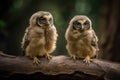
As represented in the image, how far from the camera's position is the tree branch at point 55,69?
17.9 feet

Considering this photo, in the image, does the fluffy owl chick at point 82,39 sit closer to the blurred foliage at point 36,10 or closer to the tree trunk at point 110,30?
the tree trunk at point 110,30

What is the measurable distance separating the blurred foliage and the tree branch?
3.49m

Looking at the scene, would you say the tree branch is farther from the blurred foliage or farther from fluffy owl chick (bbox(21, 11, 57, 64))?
the blurred foliage

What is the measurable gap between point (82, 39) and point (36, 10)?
352 centimetres

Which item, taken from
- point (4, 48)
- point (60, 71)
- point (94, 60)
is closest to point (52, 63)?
point (60, 71)

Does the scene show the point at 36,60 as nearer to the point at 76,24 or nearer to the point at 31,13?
the point at 76,24

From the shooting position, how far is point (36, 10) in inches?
365

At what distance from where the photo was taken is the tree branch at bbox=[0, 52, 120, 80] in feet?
17.9

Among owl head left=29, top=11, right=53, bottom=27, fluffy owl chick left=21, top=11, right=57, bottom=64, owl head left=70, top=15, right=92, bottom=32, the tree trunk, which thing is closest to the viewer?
owl head left=29, top=11, right=53, bottom=27

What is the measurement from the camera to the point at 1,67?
5.42 m

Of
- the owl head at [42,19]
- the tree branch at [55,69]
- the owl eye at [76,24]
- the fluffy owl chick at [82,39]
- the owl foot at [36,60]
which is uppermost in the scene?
the owl head at [42,19]

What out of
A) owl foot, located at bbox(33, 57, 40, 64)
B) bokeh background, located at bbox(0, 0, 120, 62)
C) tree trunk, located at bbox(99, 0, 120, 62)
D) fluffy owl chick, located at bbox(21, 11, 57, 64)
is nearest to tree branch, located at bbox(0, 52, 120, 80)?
owl foot, located at bbox(33, 57, 40, 64)

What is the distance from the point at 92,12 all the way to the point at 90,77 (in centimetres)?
403

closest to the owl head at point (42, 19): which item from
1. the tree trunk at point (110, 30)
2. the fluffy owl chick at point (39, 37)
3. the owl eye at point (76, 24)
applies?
the fluffy owl chick at point (39, 37)
